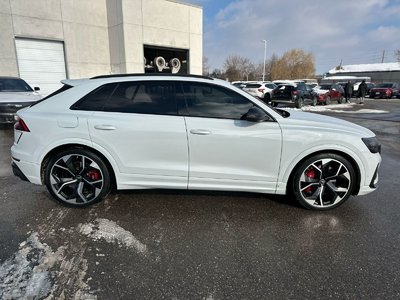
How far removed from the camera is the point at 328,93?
2041 cm

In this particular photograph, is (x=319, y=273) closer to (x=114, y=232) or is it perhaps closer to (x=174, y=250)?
(x=174, y=250)

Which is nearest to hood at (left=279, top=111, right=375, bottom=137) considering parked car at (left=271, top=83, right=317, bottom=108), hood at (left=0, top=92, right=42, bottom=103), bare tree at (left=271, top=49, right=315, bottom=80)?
hood at (left=0, top=92, right=42, bottom=103)

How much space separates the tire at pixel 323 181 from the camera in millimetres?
3295

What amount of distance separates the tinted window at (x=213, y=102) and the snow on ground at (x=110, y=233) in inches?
61.6

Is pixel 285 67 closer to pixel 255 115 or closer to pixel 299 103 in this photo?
pixel 299 103

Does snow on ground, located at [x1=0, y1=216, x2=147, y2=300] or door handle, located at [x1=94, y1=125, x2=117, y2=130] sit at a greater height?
door handle, located at [x1=94, y1=125, x2=117, y2=130]

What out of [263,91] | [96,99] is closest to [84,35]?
[263,91]

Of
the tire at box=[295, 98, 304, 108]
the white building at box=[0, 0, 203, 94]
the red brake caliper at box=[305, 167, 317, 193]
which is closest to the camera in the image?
the red brake caliper at box=[305, 167, 317, 193]

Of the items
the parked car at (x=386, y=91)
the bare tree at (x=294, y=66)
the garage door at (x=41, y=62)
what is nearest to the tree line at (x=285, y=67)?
the bare tree at (x=294, y=66)

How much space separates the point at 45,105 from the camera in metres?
3.35

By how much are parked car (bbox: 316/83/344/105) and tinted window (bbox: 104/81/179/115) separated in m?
19.0

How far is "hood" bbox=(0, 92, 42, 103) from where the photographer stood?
809 cm

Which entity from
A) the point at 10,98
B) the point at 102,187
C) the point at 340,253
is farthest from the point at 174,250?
the point at 10,98

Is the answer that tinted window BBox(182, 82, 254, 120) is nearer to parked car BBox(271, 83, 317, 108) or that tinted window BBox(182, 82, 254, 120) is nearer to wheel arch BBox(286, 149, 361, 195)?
wheel arch BBox(286, 149, 361, 195)
